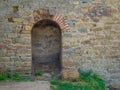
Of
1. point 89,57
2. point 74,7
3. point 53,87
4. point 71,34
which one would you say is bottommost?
point 53,87

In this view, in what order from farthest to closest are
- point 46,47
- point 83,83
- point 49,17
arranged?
point 46,47 → point 49,17 → point 83,83

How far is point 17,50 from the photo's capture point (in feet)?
26.9

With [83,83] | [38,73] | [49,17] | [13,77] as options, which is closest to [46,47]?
[38,73]

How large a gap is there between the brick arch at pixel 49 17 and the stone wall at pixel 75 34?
77mm

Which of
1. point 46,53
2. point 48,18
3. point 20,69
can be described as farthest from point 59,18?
point 20,69

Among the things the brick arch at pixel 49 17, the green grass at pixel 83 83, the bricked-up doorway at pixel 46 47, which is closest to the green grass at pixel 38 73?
the bricked-up doorway at pixel 46 47

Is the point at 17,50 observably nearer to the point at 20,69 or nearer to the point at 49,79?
the point at 20,69

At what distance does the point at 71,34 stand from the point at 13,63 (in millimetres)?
Answer: 1644

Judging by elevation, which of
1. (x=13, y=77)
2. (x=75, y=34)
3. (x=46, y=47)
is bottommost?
(x=13, y=77)

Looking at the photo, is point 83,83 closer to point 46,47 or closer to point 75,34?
point 75,34

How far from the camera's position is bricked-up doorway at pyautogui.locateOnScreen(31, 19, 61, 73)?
28.3 feet

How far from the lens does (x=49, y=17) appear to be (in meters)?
8.24

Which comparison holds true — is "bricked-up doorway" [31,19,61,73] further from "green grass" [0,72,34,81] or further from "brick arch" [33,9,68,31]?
"green grass" [0,72,34,81]

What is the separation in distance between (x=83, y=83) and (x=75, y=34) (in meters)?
1.33
